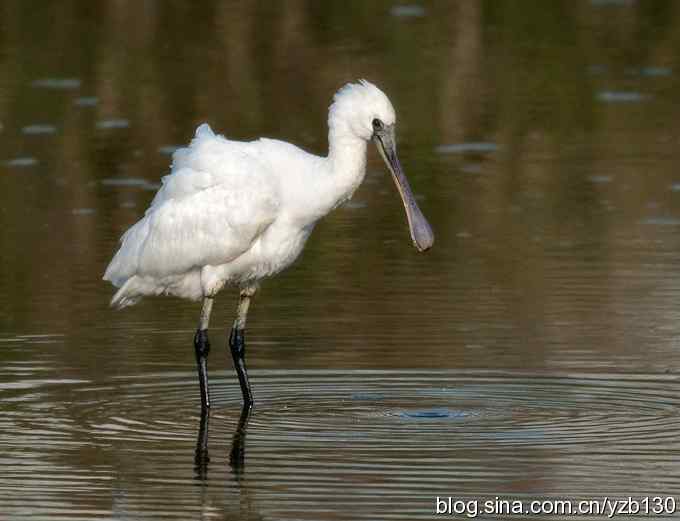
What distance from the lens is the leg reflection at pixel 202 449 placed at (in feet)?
31.9

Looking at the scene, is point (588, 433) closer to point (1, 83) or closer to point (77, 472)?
point (77, 472)

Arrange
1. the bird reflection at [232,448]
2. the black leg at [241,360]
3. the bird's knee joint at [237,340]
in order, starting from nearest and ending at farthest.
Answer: the bird reflection at [232,448] < the black leg at [241,360] < the bird's knee joint at [237,340]

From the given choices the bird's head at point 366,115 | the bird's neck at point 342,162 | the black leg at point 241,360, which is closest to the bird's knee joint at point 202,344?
the black leg at point 241,360

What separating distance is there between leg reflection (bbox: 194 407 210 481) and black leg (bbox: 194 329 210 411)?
0.18 feet

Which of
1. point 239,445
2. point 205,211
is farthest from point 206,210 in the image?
point 239,445

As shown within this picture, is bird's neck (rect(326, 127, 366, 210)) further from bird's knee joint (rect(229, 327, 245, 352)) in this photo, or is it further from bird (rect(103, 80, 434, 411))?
bird's knee joint (rect(229, 327, 245, 352))

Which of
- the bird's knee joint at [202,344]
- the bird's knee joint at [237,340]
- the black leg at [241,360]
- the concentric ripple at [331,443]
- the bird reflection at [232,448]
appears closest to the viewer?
the concentric ripple at [331,443]

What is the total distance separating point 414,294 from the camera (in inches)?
532

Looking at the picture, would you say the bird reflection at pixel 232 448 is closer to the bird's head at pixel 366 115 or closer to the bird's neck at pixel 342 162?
the bird's neck at pixel 342 162

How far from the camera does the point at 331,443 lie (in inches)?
399

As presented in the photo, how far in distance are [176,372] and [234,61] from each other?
11984 millimetres

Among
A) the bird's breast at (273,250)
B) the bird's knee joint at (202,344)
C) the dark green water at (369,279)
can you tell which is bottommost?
the dark green water at (369,279)

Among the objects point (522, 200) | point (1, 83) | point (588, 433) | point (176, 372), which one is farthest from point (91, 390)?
point (1, 83)

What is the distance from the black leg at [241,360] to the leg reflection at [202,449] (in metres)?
0.22
